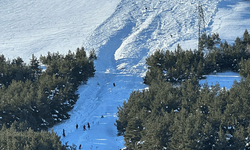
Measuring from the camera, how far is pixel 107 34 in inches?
2261

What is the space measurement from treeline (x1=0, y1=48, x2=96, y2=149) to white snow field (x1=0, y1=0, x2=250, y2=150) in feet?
4.52

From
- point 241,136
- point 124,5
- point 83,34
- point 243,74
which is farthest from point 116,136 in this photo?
point 124,5

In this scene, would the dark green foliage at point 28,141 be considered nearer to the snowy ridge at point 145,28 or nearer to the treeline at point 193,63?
the treeline at point 193,63

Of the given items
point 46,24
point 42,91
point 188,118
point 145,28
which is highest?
point 46,24

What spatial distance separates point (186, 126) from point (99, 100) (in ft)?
57.2

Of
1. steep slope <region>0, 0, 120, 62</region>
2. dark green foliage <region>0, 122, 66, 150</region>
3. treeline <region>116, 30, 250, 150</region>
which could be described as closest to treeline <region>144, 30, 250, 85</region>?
treeline <region>116, 30, 250, 150</region>

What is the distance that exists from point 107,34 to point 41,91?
2721 cm

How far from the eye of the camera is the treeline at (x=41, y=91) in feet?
97.7

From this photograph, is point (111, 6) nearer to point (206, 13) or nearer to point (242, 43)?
point (206, 13)

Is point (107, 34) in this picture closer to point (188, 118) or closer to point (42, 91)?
point (42, 91)

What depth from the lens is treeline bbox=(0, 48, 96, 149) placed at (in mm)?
29781

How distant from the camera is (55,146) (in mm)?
21812

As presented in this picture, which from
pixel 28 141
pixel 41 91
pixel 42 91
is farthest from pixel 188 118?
pixel 42 91

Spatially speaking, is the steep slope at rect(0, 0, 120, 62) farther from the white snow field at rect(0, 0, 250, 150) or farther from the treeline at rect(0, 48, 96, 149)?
the treeline at rect(0, 48, 96, 149)
